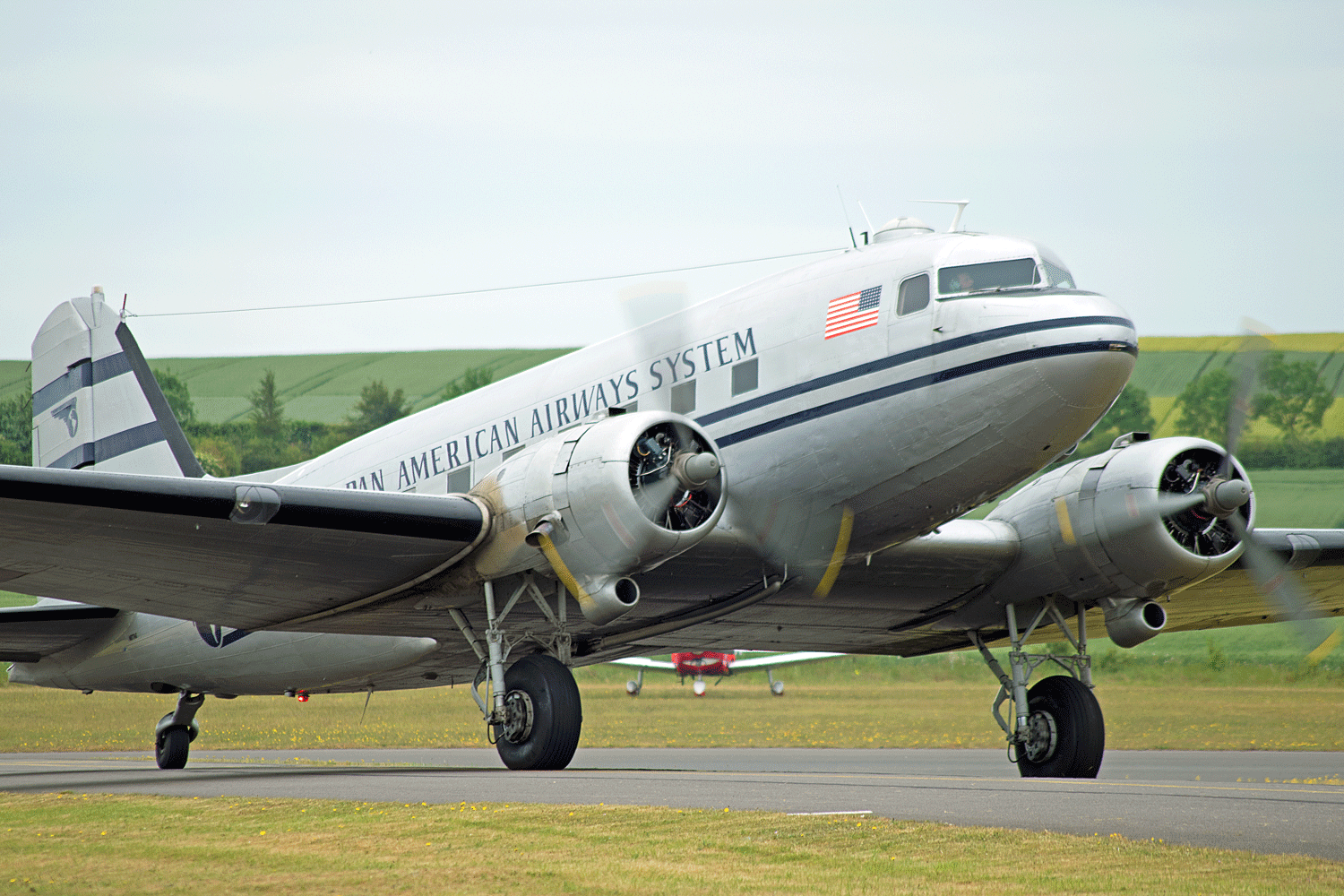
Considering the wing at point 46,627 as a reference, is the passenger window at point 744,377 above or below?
above

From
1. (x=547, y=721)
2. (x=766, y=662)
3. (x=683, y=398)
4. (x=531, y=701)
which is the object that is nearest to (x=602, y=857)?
(x=547, y=721)

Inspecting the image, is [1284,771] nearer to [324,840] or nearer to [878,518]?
[878,518]

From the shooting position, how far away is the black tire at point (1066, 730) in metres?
13.9

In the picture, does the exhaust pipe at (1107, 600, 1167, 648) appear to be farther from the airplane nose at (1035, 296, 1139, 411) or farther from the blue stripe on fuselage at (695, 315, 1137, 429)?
the blue stripe on fuselage at (695, 315, 1137, 429)

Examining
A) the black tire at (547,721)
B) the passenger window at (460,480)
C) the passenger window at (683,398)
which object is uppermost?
the passenger window at (683,398)

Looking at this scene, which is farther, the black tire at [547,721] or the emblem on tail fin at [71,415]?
the emblem on tail fin at [71,415]

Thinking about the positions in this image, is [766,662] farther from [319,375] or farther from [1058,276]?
[319,375]

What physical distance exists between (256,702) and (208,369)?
91.5 meters

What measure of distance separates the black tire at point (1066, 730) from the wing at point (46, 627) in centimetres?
1176

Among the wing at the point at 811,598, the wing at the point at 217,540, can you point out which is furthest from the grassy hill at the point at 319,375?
the wing at the point at 217,540

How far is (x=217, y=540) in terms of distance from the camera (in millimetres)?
11797

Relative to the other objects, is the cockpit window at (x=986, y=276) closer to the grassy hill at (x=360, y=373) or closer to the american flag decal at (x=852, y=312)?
the american flag decal at (x=852, y=312)

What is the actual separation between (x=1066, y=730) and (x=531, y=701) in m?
5.96

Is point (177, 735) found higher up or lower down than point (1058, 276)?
lower down
